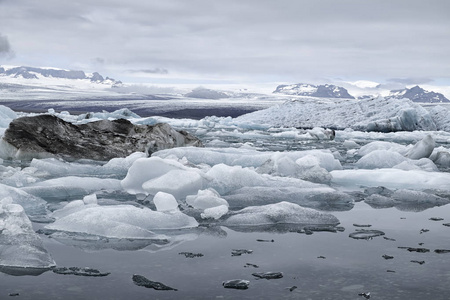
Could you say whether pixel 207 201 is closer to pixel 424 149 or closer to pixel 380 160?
pixel 380 160

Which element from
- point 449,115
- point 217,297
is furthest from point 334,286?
point 449,115

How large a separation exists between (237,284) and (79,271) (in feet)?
2.86

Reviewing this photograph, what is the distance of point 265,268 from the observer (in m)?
3.06

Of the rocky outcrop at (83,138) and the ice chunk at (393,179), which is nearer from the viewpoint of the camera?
the ice chunk at (393,179)

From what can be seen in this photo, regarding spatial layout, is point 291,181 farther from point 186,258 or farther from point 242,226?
point 186,258

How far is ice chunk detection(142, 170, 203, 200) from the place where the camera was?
541 centimetres

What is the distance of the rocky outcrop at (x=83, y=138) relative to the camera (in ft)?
29.2

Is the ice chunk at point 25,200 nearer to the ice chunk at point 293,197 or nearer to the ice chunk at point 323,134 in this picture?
the ice chunk at point 293,197

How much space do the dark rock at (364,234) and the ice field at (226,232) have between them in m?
0.01

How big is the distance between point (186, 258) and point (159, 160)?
2699 millimetres

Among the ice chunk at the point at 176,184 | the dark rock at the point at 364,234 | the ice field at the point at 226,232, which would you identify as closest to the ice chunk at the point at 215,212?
Result: the ice field at the point at 226,232

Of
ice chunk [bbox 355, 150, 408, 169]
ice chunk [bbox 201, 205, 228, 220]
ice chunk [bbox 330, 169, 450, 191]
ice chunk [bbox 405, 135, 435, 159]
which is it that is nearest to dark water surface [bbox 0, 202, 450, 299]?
ice chunk [bbox 201, 205, 228, 220]

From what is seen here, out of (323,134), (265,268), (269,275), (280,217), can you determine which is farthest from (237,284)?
(323,134)

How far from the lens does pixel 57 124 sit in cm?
973
